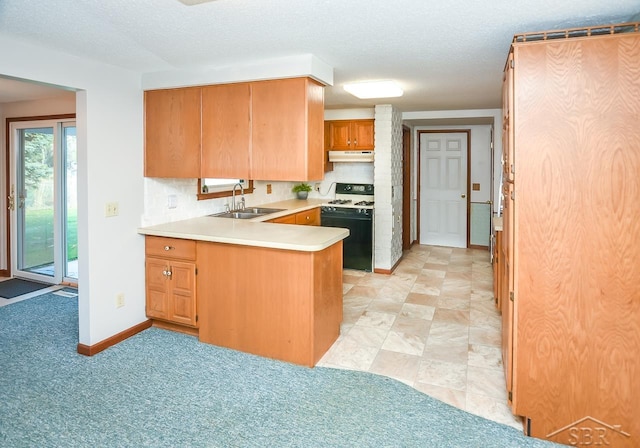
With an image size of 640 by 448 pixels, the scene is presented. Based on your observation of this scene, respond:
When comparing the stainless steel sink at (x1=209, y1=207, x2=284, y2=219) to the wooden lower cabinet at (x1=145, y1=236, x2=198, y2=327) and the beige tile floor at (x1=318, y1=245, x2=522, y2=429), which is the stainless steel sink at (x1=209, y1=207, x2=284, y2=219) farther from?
the beige tile floor at (x1=318, y1=245, x2=522, y2=429)

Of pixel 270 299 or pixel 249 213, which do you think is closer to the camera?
pixel 270 299

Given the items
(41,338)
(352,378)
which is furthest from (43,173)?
(352,378)

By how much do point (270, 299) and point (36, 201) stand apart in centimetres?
401

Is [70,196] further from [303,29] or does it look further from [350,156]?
[303,29]

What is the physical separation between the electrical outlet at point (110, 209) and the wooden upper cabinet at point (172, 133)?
16.2 inches

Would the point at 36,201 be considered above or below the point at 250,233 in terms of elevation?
above

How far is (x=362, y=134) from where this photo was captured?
6.14m

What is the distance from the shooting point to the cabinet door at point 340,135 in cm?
624

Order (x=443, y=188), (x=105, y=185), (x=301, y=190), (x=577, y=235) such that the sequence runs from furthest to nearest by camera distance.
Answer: (x=443, y=188) → (x=301, y=190) → (x=105, y=185) → (x=577, y=235)

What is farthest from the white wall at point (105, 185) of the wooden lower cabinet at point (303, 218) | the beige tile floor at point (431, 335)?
the beige tile floor at point (431, 335)

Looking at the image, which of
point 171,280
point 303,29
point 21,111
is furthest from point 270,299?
point 21,111

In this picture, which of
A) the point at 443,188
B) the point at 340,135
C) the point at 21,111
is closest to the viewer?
the point at 21,111

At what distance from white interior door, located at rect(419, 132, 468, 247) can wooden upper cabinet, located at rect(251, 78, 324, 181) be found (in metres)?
4.71

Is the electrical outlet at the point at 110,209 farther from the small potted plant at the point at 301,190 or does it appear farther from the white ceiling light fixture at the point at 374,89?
the small potted plant at the point at 301,190
